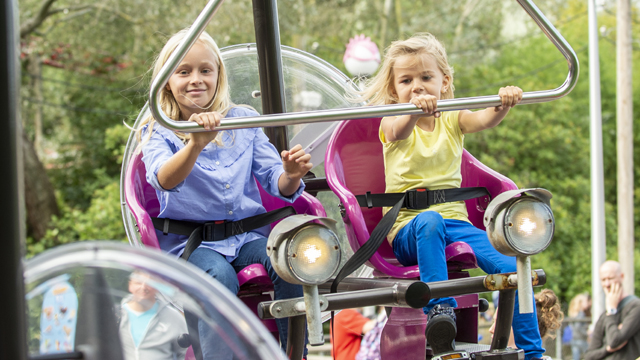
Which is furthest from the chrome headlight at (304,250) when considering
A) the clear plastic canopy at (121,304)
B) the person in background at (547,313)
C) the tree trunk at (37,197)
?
the tree trunk at (37,197)

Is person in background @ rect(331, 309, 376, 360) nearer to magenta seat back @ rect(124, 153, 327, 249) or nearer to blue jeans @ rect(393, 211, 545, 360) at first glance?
magenta seat back @ rect(124, 153, 327, 249)

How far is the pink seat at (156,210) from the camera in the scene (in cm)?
223

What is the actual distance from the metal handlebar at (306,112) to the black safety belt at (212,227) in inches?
24.8

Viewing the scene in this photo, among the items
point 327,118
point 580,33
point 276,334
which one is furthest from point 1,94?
point 580,33

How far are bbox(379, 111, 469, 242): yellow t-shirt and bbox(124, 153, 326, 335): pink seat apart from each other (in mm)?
343

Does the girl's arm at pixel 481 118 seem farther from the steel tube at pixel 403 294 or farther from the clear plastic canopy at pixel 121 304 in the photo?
the clear plastic canopy at pixel 121 304

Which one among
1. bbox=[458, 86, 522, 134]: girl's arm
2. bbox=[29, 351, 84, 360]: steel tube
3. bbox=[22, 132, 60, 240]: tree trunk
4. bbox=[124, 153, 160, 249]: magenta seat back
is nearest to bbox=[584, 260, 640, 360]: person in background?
bbox=[458, 86, 522, 134]: girl's arm

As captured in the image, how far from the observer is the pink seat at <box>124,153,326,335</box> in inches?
87.9

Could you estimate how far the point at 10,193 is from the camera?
0.81m

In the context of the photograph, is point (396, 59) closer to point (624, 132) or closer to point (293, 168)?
point (293, 168)

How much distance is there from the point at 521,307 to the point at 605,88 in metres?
18.3

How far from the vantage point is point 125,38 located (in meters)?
13.9

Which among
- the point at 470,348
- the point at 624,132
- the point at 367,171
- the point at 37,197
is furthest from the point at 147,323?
the point at 37,197

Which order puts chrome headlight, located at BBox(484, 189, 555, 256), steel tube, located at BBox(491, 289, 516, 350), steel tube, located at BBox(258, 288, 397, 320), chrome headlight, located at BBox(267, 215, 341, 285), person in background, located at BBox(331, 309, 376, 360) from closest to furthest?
chrome headlight, located at BBox(267, 215, 341, 285), steel tube, located at BBox(258, 288, 397, 320), chrome headlight, located at BBox(484, 189, 555, 256), steel tube, located at BBox(491, 289, 516, 350), person in background, located at BBox(331, 309, 376, 360)
